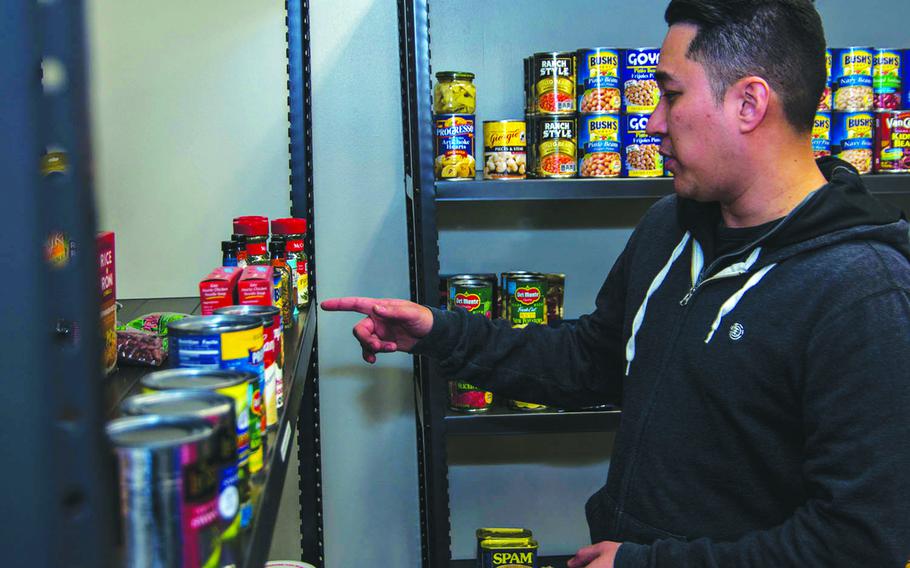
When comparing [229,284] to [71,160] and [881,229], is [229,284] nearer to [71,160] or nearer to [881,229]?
[71,160]

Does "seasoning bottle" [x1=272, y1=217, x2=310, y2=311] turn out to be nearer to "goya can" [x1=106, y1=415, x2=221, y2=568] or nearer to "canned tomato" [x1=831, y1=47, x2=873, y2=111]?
"goya can" [x1=106, y1=415, x2=221, y2=568]

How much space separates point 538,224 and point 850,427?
54.1 inches

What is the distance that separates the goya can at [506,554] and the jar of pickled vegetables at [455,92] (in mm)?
1050

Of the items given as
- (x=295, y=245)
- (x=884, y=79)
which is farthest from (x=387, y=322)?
(x=884, y=79)

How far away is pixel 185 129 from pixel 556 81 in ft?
3.38

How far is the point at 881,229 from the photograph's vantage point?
4.39 ft

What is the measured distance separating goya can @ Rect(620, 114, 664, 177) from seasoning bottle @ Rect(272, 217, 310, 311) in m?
0.76

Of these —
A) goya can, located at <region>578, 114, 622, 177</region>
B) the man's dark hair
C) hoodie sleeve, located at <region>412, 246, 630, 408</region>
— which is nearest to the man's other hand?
hoodie sleeve, located at <region>412, 246, 630, 408</region>

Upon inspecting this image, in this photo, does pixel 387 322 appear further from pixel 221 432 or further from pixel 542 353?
pixel 221 432

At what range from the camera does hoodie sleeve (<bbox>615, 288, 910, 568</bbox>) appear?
3.93 ft

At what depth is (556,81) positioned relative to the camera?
199 centimetres

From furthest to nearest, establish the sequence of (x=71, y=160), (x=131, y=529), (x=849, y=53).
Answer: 1. (x=849, y=53)
2. (x=131, y=529)
3. (x=71, y=160)

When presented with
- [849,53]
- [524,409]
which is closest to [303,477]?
[524,409]

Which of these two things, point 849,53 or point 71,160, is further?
point 849,53
